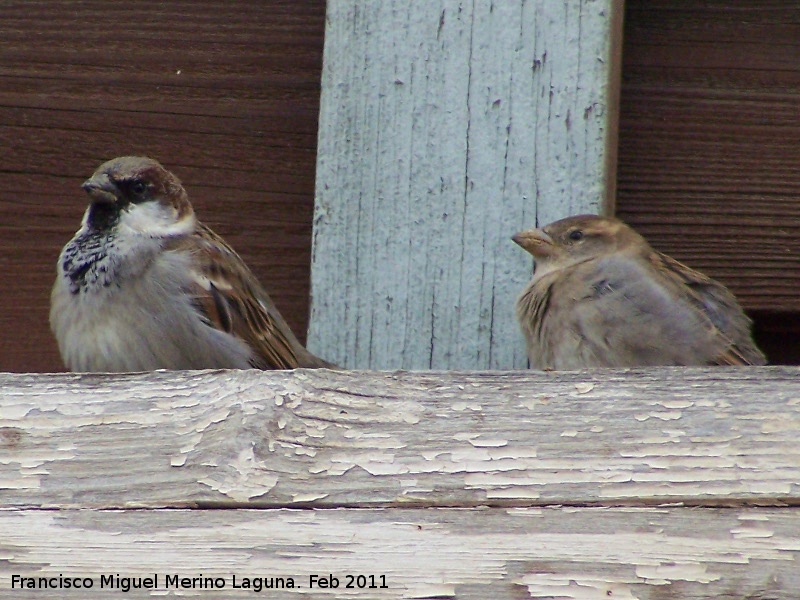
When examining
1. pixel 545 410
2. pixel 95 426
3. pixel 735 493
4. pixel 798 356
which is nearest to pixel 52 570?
pixel 95 426

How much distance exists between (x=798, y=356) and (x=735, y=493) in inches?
34.5

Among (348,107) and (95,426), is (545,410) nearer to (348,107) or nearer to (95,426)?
(95,426)

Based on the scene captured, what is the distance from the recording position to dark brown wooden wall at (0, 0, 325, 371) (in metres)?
2.27

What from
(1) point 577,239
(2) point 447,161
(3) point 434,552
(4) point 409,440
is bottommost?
(3) point 434,552

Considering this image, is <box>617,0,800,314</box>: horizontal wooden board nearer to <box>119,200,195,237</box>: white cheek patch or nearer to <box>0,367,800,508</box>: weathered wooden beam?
<box>0,367,800,508</box>: weathered wooden beam

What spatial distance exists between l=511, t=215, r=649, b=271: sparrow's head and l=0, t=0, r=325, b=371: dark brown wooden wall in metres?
0.40

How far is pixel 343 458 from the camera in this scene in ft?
4.96

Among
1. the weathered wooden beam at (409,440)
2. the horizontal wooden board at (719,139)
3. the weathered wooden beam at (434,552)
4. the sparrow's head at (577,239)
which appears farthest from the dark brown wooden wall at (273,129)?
the weathered wooden beam at (434,552)

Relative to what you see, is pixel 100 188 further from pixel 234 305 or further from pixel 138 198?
pixel 234 305

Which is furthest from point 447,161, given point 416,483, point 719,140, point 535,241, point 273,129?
point 416,483

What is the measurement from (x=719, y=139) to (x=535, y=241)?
0.35m

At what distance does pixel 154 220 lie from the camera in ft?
8.37

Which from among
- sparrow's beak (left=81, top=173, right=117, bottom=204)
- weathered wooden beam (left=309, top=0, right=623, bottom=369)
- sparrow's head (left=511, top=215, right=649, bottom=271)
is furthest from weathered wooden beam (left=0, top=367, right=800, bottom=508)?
sparrow's beak (left=81, top=173, right=117, bottom=204)

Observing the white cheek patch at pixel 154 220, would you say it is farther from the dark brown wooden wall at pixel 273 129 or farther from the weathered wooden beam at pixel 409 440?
the weathered wooden beam at pixel 409 440
